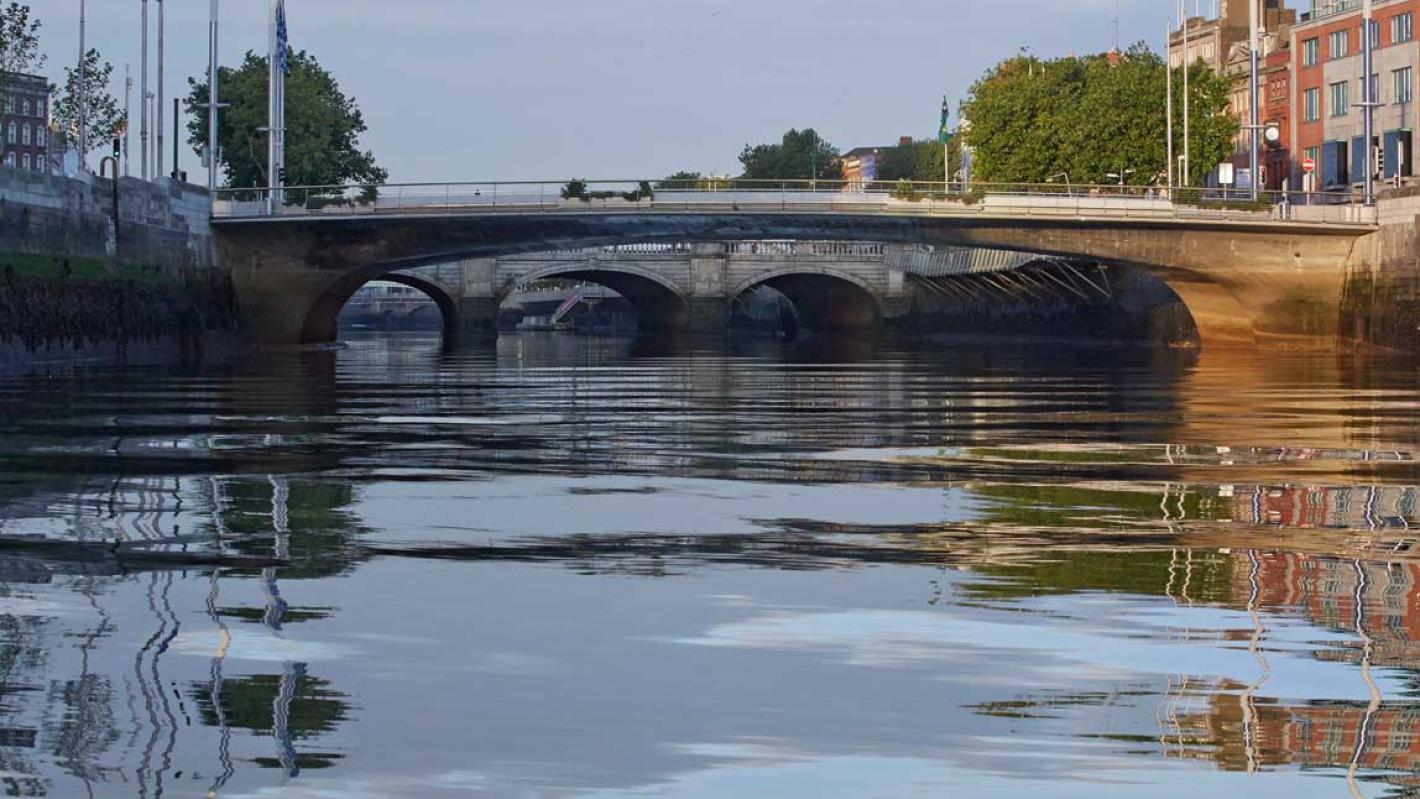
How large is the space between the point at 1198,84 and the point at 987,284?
1634 cm

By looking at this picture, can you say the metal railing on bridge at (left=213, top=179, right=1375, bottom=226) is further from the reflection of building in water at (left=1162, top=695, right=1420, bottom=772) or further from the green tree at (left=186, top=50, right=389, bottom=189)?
the reflection of building in water at (left=1162, top=695, right=1420, bottom=772)

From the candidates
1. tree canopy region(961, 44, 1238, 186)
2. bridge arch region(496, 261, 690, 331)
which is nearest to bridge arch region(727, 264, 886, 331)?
bridge arch region(496, 261, 690, 331)

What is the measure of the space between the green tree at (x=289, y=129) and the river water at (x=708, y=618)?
269ft

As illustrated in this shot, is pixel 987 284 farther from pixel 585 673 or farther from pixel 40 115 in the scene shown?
pixel 585 673

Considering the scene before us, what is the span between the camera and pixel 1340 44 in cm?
9738

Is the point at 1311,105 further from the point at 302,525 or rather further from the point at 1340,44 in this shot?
→ the point at 302,525

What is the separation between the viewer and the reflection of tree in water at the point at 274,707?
7621 mm

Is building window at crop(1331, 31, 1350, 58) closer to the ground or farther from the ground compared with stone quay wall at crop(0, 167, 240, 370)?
farther from the ground

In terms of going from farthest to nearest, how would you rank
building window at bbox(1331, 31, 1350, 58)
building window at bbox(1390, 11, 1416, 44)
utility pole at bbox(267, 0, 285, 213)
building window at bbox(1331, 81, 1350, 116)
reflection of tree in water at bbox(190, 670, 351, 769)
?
building window at bbox(1331, 31, 1350, 58)
building window at bbox(1331, 81, 1350, 116)
building window at bbox(1390, 11, 1416, 44)
utility pole at bbox(267, 0, 285, 213)
reflection of tree in water at bbox(190, 670, 351, 769)

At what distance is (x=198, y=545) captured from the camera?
1341 cm

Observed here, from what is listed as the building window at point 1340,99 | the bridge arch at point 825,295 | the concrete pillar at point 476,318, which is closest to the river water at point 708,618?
the building window at point 1340,99

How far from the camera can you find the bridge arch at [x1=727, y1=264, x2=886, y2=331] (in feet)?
422

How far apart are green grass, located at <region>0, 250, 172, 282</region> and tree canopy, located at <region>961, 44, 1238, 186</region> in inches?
2059

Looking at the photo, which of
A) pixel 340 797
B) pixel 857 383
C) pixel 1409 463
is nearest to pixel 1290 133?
pixel 857 383
